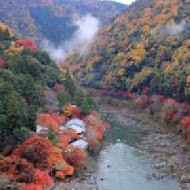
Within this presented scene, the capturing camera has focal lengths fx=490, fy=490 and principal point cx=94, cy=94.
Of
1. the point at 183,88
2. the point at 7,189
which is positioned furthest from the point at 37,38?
the point at 7,189

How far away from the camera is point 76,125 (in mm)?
56531

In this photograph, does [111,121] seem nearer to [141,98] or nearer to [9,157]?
[141,98]

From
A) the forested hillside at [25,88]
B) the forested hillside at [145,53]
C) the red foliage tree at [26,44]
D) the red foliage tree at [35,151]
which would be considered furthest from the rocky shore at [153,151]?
the red foliage tree at [26,44]

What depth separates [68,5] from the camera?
17712cm

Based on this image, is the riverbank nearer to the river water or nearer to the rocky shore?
the rocky shore

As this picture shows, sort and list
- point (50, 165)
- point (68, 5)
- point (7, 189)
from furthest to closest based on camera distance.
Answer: point (68, 5), point (50, 165), point (7, 189)

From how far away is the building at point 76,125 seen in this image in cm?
5512

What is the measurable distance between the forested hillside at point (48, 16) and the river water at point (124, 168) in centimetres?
9190

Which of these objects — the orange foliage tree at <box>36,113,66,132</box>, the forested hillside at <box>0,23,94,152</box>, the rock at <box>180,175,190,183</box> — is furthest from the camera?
the orange foliage tree at <box>36,113,66,132</box>

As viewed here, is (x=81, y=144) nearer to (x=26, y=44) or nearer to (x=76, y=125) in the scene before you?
(x=76, y=125)

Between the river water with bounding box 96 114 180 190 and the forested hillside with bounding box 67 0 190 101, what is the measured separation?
Result: 55.2 feet

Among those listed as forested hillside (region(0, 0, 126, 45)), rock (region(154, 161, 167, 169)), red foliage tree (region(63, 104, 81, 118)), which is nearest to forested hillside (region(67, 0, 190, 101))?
red foliage tree (region(63, 104, 81, 118))

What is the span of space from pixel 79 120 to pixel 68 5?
124 metres

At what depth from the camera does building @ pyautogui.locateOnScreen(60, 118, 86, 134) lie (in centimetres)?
5512
